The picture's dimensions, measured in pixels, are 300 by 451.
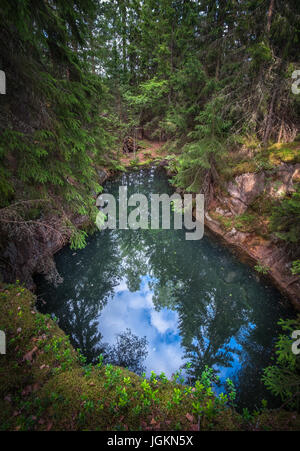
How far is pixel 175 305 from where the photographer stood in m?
7.76

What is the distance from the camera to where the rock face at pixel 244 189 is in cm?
922

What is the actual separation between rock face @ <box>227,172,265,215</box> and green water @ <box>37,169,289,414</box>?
2456 millimetres

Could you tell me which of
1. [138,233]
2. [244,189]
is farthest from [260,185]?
[138,233]

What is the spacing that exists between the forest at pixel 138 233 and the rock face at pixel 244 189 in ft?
0.19

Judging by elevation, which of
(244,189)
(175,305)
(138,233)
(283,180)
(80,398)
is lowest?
(175,305)

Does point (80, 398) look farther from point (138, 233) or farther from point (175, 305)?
point (138, 233)

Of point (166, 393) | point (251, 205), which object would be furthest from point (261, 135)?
point (166, 393)

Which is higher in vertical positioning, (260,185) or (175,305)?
(260,185)

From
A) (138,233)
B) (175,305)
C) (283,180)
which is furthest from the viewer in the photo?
(138,233)

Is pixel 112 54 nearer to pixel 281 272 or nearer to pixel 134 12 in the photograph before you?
pixel 134 12

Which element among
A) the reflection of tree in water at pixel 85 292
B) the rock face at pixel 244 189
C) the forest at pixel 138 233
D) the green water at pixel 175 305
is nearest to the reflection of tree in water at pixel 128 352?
the forest at pixel 138 233

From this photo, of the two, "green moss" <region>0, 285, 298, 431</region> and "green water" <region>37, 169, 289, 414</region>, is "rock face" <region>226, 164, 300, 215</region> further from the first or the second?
"green moss" <region>0, 285, 298, 431</region>

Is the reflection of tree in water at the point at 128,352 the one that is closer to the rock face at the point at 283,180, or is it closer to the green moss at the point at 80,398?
the green moss at the point at 80,398

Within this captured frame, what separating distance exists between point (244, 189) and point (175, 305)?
23.3 feet
